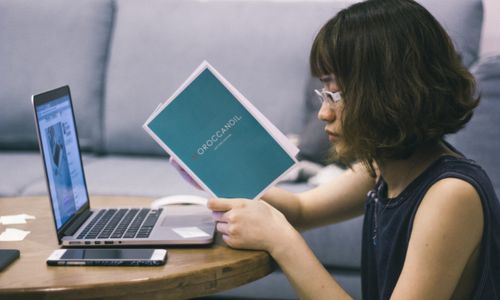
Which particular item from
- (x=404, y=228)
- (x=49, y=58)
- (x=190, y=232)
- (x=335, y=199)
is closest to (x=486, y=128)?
(x=335, y=199)

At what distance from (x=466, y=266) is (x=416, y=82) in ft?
1.02

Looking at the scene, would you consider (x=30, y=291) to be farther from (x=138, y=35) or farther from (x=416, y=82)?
(x=138, y=35)

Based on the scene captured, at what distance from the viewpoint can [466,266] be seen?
3.44ft

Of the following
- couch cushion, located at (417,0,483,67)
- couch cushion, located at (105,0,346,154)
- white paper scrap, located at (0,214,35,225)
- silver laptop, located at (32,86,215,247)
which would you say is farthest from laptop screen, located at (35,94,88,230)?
couch cushion, located at (417,0,483,67)

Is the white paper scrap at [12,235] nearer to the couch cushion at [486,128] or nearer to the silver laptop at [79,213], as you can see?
→ the silver laptop at [79,213]

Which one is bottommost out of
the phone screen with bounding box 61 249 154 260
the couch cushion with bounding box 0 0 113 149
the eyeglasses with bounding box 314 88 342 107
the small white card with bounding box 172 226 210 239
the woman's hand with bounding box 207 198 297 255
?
the woman's hand with bounding box 207 198 297 255

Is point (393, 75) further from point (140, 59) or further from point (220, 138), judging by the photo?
point (140, 59)

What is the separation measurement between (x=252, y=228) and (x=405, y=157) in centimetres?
31

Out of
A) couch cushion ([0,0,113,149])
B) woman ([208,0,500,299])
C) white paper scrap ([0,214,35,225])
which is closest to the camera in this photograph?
woman ([208,0,500,299])

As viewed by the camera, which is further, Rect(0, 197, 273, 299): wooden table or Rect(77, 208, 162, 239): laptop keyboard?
Rect(77, 208, 162, 239): laptop keyboard

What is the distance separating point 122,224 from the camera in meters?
1.13

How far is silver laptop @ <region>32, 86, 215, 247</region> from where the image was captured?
1.04 meters

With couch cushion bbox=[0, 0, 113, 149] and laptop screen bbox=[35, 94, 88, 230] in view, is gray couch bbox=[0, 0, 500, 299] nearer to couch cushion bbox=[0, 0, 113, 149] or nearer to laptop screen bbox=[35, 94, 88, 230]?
couch cushion bbox=[0, 0, 113, 149]

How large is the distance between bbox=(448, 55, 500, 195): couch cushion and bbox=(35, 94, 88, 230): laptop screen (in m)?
1.02
